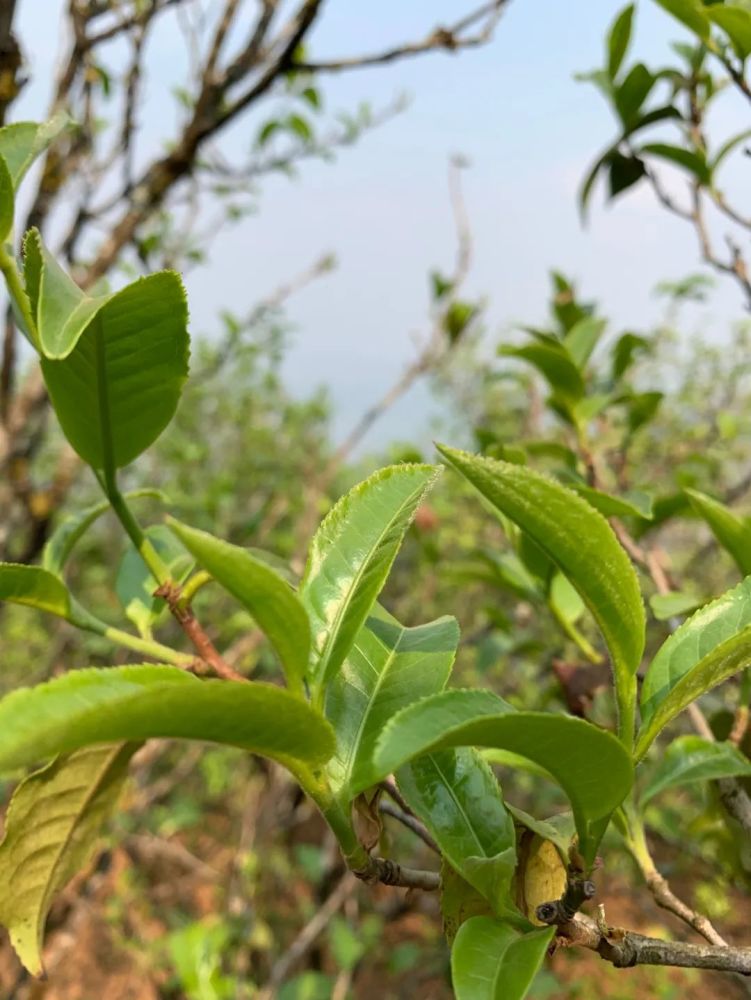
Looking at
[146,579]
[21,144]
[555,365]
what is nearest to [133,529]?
[146,579]

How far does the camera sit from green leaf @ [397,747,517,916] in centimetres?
55

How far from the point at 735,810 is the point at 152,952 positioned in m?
3.63

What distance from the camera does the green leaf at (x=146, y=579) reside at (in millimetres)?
840

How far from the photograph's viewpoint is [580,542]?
1.59ft

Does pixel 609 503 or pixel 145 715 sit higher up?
pixel 145 715

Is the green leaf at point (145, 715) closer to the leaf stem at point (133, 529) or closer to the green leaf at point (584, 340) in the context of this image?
the leaf stem at point (133, 529)

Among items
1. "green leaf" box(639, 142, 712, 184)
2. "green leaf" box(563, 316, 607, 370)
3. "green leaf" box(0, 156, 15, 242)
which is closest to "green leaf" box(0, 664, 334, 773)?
"green leaf" box(0, 156, 15, 242)

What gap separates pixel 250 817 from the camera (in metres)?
3.06

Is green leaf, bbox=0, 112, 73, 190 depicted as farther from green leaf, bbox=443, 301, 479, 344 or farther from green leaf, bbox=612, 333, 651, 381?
green leaf, bbox=443, 301, 479, 344

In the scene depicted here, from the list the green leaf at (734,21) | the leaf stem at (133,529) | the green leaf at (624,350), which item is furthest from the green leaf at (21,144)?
the green leaf at (624,350)

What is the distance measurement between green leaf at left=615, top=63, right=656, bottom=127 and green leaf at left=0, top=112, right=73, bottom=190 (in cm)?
95

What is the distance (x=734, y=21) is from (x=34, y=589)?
3.69 feet

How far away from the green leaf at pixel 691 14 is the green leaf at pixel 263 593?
1.09 metres

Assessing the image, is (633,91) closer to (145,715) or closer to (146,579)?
(146,579)
